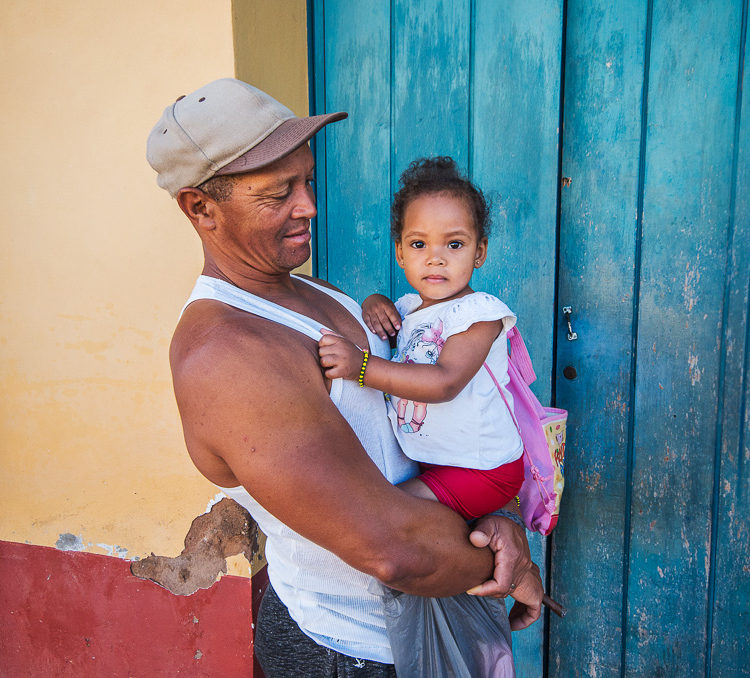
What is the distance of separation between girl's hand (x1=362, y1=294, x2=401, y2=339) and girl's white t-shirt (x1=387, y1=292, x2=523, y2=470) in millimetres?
134

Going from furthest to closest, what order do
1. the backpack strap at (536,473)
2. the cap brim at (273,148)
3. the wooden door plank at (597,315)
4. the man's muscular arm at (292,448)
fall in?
1. the wooden door plank at (597,315)
2. the backpack strap at (536,473)
3. the cap brim at (273,148)
4. the man's muscular arm at (292,448)

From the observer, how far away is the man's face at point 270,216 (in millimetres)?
1148

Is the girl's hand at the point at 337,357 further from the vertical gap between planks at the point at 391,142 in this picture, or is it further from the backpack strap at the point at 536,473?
the vertical gap between planks at the point at 391,142

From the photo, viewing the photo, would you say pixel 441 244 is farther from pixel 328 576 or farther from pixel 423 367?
pixel 328 576

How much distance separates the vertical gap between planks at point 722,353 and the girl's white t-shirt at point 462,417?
0.92 m

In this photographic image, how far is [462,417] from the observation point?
1386 millimetres

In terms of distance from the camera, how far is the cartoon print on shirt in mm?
1390

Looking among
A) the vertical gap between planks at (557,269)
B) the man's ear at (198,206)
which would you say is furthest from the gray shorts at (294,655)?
the vertical gap between planks at (557,269)

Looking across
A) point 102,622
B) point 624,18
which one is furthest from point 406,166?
point 102,622

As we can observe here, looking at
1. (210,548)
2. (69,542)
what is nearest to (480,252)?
(210,548)

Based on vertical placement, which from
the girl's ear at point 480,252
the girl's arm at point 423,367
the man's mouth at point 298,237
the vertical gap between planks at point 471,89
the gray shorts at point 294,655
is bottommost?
the gray shorts at point 294,655

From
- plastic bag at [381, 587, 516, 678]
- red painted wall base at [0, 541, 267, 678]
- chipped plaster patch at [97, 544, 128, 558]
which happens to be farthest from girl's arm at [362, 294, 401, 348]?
chipped plaster patch at [97, 544, 128, 558]

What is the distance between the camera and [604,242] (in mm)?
2049

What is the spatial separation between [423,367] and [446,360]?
76 mm
